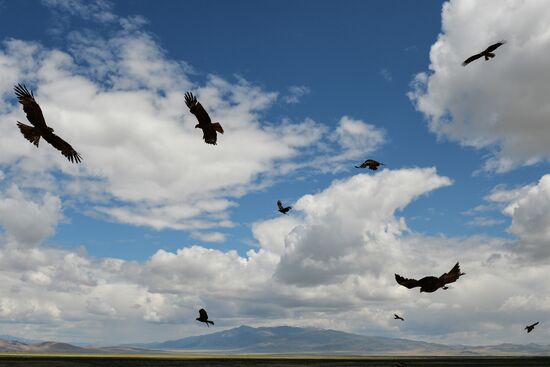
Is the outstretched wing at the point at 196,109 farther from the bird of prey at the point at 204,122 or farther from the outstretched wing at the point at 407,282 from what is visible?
the outstretched wing at the point at 407,282

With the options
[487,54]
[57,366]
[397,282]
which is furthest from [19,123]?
[57,366]

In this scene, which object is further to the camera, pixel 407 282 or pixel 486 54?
pixel 486 54

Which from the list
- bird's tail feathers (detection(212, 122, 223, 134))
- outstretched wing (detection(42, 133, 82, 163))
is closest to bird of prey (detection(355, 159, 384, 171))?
bird's tail feathers (detection(212, 122, 223, 134))

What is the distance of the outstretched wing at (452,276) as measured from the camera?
9992 millimetres

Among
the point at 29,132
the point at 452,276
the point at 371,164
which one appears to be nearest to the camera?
the point at 452,276

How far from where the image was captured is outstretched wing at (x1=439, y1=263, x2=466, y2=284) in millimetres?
9992

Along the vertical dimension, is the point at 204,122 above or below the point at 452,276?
above

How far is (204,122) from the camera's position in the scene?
19.6 meters

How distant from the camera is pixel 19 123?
51.4 feet

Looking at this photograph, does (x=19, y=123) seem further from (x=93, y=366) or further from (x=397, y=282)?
(x=93, y=366)

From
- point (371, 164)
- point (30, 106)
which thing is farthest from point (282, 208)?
point (30, 106)

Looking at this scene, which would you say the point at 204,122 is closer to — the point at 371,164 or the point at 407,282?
the point at 371,164

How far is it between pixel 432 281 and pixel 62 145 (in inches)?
452

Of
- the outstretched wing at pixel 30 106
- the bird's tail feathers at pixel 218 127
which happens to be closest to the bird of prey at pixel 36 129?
the outstretched wing at pixel 30 106
